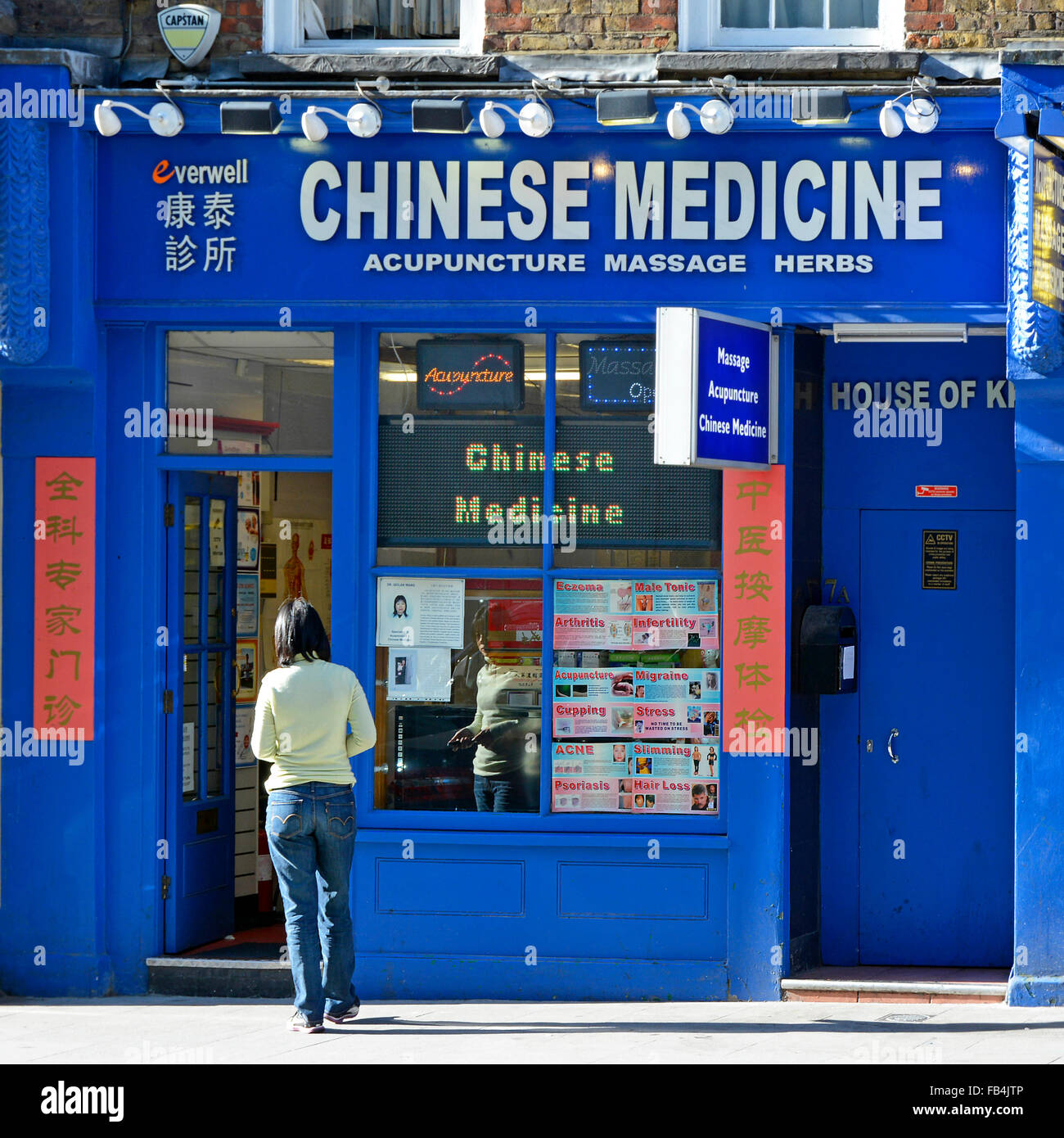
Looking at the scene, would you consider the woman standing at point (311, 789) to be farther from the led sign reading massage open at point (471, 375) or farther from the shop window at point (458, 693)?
the led sign reading massage open at point (471, 375)

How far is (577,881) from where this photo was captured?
26.0 ft

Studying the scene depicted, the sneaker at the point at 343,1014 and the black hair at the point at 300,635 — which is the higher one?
the black hair at the point at 300,635

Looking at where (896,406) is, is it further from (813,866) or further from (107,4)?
(107,4)

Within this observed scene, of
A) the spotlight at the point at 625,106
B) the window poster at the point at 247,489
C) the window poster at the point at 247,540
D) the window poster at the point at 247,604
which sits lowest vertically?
the window poster at the point at 247,604

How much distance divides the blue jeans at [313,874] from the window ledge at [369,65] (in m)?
3.66

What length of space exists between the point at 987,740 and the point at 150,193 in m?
5.26

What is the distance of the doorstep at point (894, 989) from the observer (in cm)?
768

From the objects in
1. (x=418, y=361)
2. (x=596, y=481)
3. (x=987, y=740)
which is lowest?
(x=987, y=740)

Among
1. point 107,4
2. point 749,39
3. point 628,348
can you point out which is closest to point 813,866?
point 628,348

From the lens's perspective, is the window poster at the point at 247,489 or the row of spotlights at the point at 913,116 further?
the window poster at the point at 247,489

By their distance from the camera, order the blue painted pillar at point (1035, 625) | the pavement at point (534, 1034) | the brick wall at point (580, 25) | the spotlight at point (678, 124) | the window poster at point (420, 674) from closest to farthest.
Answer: the pavement at point (534, 1034), the blue painted pillar at point (1035, 625), the spotlight at point (678, 124), the brick wall at point (580, 25), the window poster at point (420, 674)

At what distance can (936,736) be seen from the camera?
8.30 meters

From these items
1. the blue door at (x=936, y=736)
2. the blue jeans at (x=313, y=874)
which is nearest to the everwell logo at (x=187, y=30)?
the blue jeans at (x=313, y=874)

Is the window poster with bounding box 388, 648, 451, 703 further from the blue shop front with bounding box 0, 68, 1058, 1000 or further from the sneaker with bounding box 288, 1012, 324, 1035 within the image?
the sneaker with bounding box 288, 1012, 324, 1035
